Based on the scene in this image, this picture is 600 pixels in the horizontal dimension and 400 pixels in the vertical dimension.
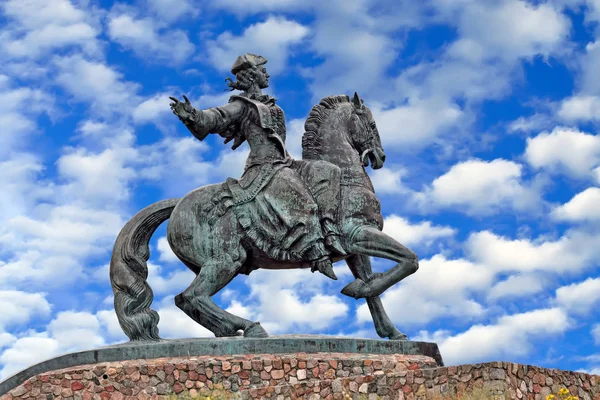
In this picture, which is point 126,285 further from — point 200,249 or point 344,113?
point 344,113

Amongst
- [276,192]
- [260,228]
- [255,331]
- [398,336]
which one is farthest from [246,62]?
[398,336]

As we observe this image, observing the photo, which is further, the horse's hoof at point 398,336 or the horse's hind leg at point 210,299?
the horse's hoof at point 398,336

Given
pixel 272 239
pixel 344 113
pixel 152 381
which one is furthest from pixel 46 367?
pixel 344 113

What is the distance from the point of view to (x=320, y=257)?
12523mm

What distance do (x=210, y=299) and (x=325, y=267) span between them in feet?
4.61

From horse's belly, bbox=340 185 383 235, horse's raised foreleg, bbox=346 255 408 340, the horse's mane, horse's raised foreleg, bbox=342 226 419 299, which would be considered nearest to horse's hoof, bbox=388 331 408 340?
horse's raised foreleg, bbox=346 255 408 340

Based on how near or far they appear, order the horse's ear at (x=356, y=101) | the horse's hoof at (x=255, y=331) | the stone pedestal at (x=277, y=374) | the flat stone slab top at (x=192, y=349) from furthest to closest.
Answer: the horse's ear at (x=356, y=101) → the horse's hoof at (x=255, y=331) → the flat stone slab top at (x=192, y=349) → the stone pedestal at (x=277, y=374)

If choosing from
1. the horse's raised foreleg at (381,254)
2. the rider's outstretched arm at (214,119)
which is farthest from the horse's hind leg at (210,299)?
the rider's outstretched arm at (214,119)

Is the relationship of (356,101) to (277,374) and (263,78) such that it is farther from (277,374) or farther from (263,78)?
(277,374)

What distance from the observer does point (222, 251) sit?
41.2 ft

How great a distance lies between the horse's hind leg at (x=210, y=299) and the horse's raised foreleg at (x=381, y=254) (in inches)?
53.9

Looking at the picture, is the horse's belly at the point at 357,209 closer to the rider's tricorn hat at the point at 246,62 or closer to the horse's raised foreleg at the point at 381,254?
the horse's raised foreleg at the point at 381,254

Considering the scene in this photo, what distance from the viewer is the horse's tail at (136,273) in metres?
12.6

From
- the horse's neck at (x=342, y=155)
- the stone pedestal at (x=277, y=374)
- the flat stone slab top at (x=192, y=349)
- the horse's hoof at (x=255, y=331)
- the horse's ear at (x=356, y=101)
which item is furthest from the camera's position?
the horse's ear at (x=356, y=101)
